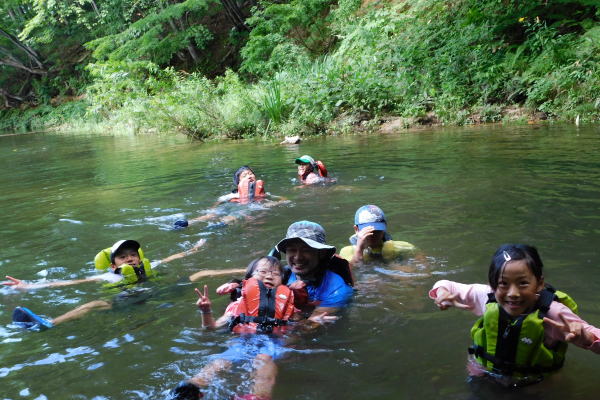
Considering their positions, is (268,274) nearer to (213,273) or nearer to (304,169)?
(213,273)

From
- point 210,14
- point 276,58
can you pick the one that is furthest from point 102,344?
point 210,14

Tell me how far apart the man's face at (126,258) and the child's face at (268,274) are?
5.81ft

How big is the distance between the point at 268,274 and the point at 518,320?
1998 millimetres

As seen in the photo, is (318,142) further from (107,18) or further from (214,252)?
(107,18)

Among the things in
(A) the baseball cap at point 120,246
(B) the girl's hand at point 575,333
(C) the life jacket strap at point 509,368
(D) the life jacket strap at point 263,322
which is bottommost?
(D) the life jacket strap at point 263,322

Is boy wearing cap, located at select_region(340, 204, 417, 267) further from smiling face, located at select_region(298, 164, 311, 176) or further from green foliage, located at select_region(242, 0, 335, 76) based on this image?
green foliage, located at select_region(242, 0, 335, 76)

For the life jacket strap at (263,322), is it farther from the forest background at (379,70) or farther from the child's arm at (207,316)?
the forest background at (379,70)

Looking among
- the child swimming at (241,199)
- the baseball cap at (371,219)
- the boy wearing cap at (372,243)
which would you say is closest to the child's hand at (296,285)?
the boy wearing cap at (372,243)

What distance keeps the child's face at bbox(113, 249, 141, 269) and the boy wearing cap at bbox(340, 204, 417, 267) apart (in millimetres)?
2090

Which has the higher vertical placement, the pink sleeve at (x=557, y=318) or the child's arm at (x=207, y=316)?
the pink sleeve at (x=557, y=318)

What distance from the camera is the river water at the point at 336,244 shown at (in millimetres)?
3430

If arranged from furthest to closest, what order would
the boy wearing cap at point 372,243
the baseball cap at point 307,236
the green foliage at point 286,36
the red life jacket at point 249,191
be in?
the green foliage at point 286,36 < the red life jacket at point 249,191 < the boy wearing cap at point 372,243 < the baseball cap at point 307,236

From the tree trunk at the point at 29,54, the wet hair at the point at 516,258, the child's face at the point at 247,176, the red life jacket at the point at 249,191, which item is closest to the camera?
the wet hair at the point at 516,258

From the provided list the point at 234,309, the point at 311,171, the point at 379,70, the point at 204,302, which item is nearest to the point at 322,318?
the point at 234,309
